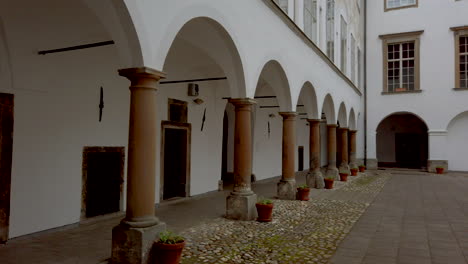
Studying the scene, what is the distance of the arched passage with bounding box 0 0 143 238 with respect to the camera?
5.52 m

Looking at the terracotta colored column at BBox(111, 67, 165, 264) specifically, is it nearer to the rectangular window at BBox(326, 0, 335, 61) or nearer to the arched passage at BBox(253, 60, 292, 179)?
the arched passage at BBox(253, 60, 292, 179)

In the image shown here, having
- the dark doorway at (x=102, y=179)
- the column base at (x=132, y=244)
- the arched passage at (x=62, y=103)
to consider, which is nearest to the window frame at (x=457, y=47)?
the arched passage at (x=62, y=103)

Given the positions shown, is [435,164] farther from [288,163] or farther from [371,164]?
[288,163]

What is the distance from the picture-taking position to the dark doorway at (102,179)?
6.98 meters

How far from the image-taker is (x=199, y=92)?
34.7 ft

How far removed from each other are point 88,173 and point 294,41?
667 centimetres

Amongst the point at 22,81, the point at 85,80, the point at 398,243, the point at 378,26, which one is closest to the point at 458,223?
the point at 398,243

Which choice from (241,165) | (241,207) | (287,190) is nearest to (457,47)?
(287,190)

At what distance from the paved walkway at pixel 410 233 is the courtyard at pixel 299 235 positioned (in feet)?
0.05

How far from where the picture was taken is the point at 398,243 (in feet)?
19.6

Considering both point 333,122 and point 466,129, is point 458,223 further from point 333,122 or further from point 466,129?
point 466,129

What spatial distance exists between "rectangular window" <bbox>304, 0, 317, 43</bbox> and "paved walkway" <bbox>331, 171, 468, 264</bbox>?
5857mm

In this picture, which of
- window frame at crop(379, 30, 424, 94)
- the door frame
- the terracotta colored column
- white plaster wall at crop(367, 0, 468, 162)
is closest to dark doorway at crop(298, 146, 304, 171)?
white plaster wall at crop(367, 0, 468, 162)

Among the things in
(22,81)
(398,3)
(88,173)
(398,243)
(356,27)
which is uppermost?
(398,3)
